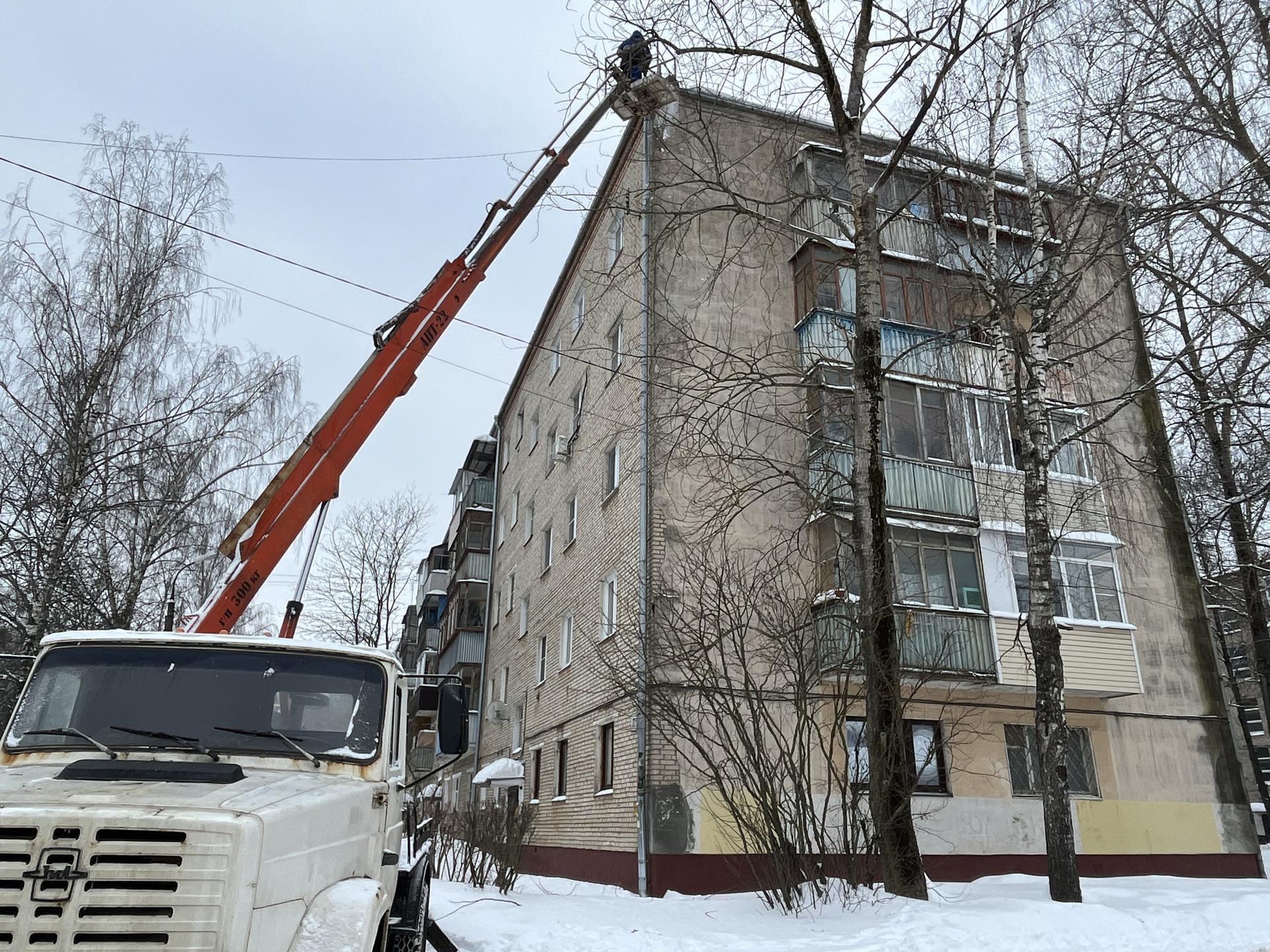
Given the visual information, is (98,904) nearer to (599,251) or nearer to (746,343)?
(746,343)

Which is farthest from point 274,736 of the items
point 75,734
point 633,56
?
point 633,56

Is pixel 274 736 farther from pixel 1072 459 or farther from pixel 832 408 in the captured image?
pixel 1072 459

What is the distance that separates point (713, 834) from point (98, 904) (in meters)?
11.1

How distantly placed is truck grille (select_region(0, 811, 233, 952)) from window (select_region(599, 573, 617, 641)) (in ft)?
40.8

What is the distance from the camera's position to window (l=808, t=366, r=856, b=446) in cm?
970

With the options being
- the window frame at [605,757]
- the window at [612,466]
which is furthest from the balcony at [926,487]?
the window frame at [605,757]

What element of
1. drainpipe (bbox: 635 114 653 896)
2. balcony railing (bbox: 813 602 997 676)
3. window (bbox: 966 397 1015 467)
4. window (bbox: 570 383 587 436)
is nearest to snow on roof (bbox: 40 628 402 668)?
drainpipe (bbox: 635 114 653 896)

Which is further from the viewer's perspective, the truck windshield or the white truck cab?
the truck windshield

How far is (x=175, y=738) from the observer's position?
3930 millimetres

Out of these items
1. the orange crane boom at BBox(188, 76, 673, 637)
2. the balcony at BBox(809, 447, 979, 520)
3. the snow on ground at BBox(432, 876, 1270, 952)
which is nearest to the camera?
the snow on ground at BBox(432, 876, 1270, 952)

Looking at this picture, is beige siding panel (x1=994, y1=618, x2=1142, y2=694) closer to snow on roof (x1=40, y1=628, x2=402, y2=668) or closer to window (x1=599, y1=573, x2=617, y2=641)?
window (x1=599, y1=573, x2=617, y2=641)

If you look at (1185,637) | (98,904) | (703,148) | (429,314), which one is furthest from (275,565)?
(1185,637)

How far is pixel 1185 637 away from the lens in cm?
1720

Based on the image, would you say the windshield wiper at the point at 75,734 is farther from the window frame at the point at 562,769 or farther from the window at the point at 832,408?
the window frame at the point at 562,769
